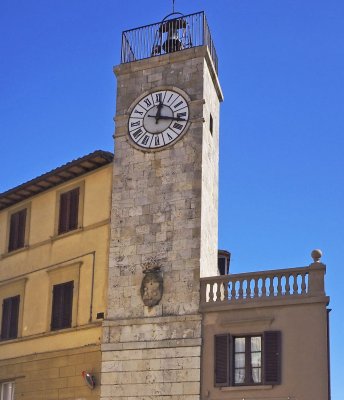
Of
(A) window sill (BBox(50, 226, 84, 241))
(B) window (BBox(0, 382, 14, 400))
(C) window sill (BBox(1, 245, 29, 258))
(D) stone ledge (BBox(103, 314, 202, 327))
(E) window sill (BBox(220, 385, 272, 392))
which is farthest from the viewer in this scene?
(C) window sill (BBox(1, 245, 29, 258))

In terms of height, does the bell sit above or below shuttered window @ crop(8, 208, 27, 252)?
above

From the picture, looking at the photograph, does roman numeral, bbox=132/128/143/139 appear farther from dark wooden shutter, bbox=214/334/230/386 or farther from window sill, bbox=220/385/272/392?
window sill, bbox=220/385/272/392

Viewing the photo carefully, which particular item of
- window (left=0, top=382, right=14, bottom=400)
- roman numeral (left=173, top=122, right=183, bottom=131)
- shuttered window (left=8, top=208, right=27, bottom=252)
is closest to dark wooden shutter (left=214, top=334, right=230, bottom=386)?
roman numeral (left=173, top=122, right=183, bottom=131)

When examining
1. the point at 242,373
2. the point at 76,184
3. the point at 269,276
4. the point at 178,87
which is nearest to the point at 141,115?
the point at 178,87

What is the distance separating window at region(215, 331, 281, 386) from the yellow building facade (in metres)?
4.04

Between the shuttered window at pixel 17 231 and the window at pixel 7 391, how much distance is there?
15.2ft

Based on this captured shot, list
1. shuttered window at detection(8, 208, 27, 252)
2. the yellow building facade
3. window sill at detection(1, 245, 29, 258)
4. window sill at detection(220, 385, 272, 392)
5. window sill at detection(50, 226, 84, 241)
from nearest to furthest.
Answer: window sill at detection(220, 385, 272, 392), the yellow building facade, window sill at detection(50, 226, 84, 241), window sill at detection(1, 245, 29, 258), shuttered window at detection(8, 208, 27, 252)

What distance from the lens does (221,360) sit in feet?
76.2

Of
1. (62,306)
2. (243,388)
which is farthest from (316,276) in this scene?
(62,306)

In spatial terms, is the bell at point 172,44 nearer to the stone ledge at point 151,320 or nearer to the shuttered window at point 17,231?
the shuttered window at point 17,231

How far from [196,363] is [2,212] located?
36.7 ft

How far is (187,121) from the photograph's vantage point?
26.3 meters

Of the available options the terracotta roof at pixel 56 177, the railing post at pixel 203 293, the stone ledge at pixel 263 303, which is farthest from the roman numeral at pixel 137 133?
the stone ledge at pixel 263 303

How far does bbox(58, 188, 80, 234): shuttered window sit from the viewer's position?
2808 centimetres
